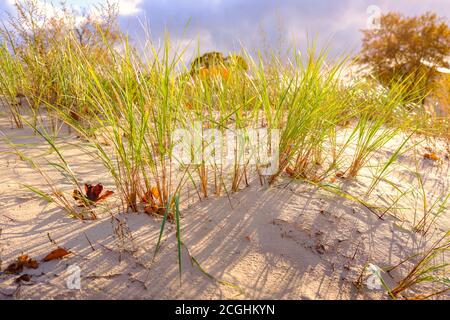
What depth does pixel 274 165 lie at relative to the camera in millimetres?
1761

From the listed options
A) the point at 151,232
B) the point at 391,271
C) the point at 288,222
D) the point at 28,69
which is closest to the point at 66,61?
the point at 28,69

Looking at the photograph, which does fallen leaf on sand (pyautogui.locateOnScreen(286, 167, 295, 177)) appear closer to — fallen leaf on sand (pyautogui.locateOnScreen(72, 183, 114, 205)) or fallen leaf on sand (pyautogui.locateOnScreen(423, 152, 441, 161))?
fallen leaf on sand (pyautogui.locateOnScreen(72, 183, 114, 205))

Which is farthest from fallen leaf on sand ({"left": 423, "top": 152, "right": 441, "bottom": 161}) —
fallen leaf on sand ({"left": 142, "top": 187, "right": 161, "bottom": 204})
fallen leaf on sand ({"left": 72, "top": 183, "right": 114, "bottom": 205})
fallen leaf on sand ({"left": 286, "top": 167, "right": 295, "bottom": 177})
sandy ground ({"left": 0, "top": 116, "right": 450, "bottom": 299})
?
fallen leaf on sand ({"left": 72, "top": 183, "right": 114, "bottom": 205})

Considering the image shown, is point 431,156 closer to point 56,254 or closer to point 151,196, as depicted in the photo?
point 151,196

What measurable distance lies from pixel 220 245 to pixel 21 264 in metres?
0.64

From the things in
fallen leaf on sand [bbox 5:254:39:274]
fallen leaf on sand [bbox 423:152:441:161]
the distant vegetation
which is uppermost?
the distant vegetation

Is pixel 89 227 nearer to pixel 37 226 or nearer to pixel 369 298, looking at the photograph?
pixel 37 226

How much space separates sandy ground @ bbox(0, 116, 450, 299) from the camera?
1.04 m

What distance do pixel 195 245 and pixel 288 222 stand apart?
435 millimetres

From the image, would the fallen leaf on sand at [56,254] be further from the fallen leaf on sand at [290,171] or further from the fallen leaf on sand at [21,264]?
the fallen leaf on sand at [290,171]

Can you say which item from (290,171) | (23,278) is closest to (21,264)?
(23,278)

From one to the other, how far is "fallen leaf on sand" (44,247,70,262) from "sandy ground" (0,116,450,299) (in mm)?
19

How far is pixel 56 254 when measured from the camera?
109 centimetres

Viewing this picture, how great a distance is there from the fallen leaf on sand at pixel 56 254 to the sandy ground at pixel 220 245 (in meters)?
0.02
